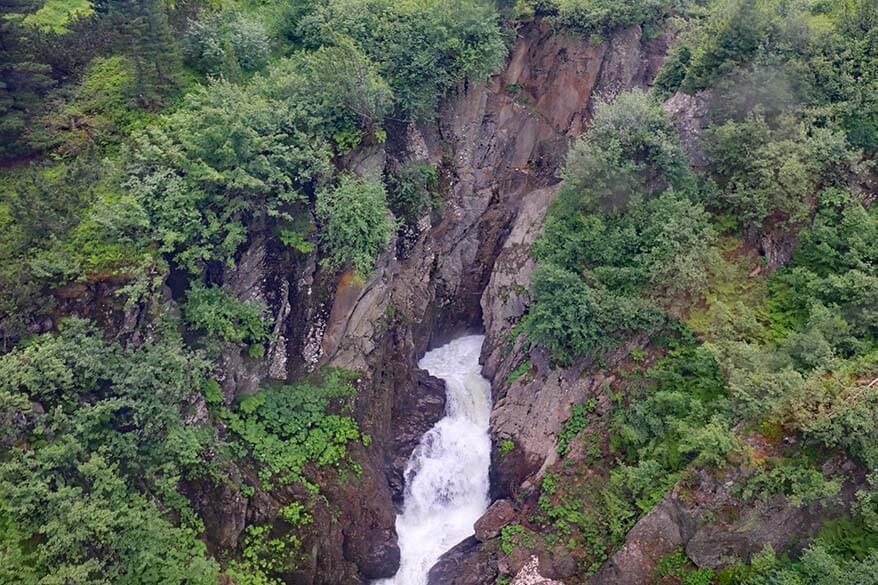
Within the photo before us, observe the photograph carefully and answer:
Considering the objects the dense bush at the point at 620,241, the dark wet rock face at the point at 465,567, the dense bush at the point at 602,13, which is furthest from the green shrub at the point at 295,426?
the dense bush at the point at 602,13

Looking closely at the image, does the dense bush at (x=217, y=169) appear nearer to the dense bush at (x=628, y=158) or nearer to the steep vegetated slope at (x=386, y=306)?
the steep vegetated slope at (x=386, y=306)

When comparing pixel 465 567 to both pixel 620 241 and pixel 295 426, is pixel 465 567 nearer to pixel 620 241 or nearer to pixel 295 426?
pixel 295 426

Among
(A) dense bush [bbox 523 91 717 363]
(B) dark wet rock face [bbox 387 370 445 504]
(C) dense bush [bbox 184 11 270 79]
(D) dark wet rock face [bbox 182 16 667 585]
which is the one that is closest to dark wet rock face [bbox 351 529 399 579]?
(D) dark wet rock face [bbox 182 16 667 585]

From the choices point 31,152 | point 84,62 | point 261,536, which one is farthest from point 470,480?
point 84,62

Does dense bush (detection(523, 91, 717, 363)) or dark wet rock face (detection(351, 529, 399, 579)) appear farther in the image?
dark wet rock face (detection(351, 529, 399, 579))

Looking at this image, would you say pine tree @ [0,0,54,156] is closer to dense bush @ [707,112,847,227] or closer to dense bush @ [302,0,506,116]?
dense bush @ [302,0,506,116]
